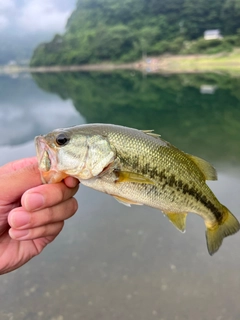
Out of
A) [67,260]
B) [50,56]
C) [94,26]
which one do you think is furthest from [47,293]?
[94,26]

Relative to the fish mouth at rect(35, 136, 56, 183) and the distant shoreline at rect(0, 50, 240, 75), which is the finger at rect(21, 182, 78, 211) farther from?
the distant shoreline at rect(0, 50, 240, 75)

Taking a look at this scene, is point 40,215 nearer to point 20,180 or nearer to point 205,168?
point 20,180

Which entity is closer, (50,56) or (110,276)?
(110,276)

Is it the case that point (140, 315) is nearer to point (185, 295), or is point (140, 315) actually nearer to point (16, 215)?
point (185, 295)

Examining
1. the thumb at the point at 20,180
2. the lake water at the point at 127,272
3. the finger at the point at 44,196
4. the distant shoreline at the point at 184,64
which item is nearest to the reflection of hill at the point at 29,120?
the lake water at the point at 127,272

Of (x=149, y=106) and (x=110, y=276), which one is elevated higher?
(x=110, y=276)

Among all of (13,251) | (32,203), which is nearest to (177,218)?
(32,203)

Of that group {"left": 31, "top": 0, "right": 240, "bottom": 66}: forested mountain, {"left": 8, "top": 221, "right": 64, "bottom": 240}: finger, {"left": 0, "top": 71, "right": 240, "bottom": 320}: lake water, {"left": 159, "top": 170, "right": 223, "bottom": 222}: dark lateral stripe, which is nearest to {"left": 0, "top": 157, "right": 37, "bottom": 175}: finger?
{"left": 8, "top": 221, "right": 64, "bottom": 240}: finger
